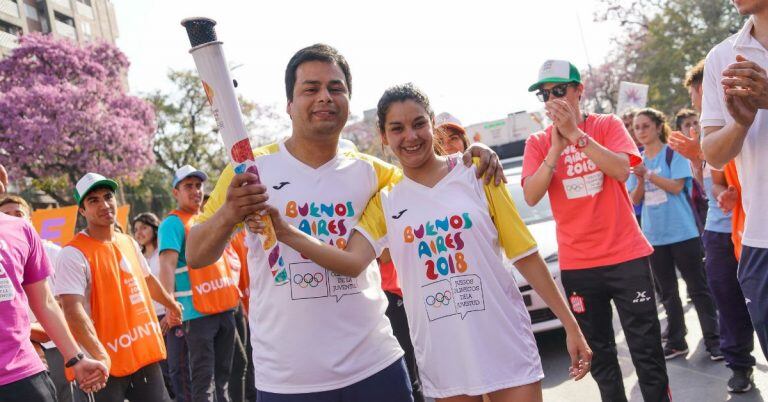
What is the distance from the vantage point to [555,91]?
397 cm

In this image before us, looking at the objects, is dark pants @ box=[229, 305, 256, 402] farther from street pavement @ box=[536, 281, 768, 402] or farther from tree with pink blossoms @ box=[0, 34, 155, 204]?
tree with pink blossoms @ box=[0, 34, 155, 204]

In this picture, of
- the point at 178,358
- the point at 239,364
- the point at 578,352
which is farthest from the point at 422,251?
the point at 239,364

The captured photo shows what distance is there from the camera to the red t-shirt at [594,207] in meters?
3.88

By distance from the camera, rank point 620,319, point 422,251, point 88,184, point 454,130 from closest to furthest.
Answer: point 422,251 → point 620,319 → point 454,130 → point 88,184

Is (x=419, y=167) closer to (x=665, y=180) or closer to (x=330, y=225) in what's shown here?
(x=330, y=225)

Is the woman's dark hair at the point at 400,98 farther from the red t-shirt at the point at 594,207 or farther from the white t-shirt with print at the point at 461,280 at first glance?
the red t-shirt at the point at 594,207

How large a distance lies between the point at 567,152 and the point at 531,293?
8.26ft

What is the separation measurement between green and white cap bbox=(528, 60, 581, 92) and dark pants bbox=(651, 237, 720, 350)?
8.38ft

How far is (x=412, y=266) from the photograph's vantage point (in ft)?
9.09

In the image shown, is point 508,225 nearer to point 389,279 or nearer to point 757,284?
point 757,284

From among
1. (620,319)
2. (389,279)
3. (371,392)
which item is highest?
(389,279)

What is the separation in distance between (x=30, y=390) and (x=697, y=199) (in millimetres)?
6863

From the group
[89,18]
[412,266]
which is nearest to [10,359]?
[412,266]

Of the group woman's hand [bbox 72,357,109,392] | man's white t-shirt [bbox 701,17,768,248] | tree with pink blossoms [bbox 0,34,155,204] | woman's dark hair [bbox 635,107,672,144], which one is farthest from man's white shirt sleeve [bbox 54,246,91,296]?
tree with pink blossoms [bbox 0,34,155,204]
